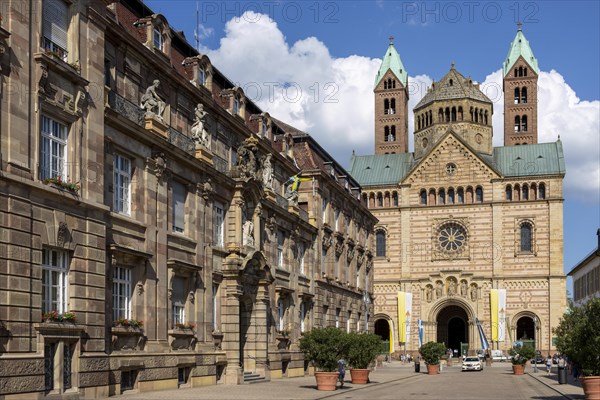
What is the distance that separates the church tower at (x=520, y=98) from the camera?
110m

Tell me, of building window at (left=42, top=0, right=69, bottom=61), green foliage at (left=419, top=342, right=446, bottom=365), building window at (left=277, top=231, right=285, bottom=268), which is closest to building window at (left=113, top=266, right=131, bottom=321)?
building window at (left=42, top=0, right=69, bottom=61)

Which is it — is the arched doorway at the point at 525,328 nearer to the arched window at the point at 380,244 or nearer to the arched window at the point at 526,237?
the arched window at the point at 526,237

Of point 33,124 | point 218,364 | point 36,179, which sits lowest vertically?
point 218,364

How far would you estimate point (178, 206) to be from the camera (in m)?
33.9

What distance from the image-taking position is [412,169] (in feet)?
333

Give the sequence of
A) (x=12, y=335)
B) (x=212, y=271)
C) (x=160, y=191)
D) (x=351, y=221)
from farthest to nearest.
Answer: (x=351, y=221) < (x=212, y=271) < (x=160, y=191) < (x=12, y=335)

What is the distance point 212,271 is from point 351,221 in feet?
94.4

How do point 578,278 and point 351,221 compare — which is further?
point 578,278

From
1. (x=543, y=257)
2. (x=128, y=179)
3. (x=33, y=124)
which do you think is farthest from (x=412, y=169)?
(x=33, y=124)

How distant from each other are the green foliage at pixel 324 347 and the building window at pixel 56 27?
59.4 ft

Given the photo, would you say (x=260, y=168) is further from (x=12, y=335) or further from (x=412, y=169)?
(x=412, y=169)

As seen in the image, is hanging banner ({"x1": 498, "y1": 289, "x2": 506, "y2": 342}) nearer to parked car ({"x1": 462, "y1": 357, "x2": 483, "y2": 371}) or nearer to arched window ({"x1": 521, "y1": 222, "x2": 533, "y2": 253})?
arched window ({"x1": 521, "y1": 222, "x2": 533, "y2": 253})

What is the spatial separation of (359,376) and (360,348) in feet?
9.29

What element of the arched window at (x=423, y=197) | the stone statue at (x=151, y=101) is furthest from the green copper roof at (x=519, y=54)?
the stone statue at (x=151, y=101)
